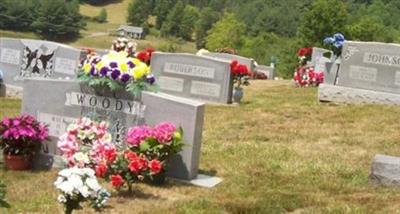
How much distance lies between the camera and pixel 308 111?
14203 mm

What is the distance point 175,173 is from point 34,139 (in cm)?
191

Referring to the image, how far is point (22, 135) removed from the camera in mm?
8164

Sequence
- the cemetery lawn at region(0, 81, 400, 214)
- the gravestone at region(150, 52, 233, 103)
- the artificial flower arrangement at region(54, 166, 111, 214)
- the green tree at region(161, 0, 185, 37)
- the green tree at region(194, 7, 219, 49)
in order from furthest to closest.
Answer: the green tree at region(161, 0, 185, 37)
the green tree at region(194, 7, 219, 49)
the gravestone at region(150, 52, 233, 103)
the cemetery lawn at region(0, 81, 400, 214)
the artificial flower arrangement at region(54, 166, 111, 214)

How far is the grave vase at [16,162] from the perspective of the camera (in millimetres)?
8297

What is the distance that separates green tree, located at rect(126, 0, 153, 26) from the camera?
530 ft

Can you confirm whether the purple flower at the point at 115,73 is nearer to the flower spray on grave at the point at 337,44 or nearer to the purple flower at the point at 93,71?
the purple flower at the point at 93,71

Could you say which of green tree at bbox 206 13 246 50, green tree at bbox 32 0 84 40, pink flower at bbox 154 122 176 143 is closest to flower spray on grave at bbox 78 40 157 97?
pink flower at bbox 154 122 176 143

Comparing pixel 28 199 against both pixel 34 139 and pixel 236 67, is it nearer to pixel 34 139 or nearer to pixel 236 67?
pixel 34 139

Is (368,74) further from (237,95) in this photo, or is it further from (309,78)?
(309,78)

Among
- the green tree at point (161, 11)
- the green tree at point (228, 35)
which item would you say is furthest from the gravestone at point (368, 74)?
the green tree at point (161, 11)

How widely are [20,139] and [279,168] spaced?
353cm

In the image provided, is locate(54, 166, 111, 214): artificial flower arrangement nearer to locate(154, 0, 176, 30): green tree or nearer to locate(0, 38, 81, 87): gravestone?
locate(0, 38, 81, 87): gravestone

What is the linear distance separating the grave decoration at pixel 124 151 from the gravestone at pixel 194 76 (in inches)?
334

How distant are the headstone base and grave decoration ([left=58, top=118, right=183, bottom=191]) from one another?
872cm
